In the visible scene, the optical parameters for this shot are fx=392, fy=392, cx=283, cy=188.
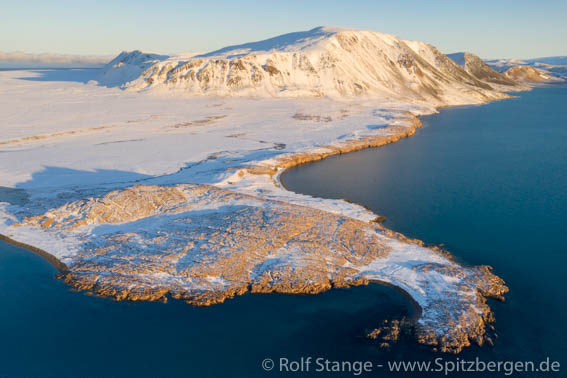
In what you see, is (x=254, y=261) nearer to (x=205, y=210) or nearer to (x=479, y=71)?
(x=205, y=210)

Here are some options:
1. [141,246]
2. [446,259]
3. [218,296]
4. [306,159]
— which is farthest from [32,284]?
[306,159]

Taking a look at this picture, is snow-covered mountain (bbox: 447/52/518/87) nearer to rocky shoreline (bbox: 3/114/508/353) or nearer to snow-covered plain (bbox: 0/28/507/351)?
snow-covered plain (bbox: 0/28/507/351)

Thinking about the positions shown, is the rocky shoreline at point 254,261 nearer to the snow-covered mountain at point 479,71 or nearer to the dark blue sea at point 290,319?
the dark blue sea at point 290,319

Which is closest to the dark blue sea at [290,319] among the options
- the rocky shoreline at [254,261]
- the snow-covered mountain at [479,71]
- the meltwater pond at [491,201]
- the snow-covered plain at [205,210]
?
the meltwater pond at [491,201]

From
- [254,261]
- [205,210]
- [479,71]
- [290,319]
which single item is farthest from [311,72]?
[479,71]

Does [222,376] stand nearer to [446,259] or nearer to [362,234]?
[362,234]

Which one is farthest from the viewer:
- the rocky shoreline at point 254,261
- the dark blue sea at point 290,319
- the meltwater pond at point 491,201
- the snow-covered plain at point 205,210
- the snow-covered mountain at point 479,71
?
the snow-covered mountain at point 479,71
